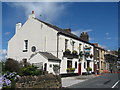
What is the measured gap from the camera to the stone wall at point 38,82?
8.53 meters

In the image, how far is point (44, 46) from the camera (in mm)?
24047

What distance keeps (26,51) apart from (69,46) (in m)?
6.26

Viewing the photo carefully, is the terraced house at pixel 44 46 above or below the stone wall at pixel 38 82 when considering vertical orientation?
above

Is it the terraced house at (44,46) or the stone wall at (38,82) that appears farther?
the terraced house at (44,46)

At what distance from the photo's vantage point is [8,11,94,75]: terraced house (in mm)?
22625

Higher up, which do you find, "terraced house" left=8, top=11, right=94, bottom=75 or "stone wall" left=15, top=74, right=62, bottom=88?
"terraced house" left=8, top=11, right=94, bottom=75

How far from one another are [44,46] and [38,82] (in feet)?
47.4

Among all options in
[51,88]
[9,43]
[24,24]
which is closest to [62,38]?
[24,24]

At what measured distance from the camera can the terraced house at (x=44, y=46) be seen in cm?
2262

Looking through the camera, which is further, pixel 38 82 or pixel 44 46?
pixel 44 46

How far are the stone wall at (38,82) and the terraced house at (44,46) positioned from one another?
30.4 ft

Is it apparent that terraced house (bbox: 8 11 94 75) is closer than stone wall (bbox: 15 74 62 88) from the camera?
No

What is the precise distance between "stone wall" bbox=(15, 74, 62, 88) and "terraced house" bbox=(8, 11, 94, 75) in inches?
365

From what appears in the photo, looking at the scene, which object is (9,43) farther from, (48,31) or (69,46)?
(69,46)
